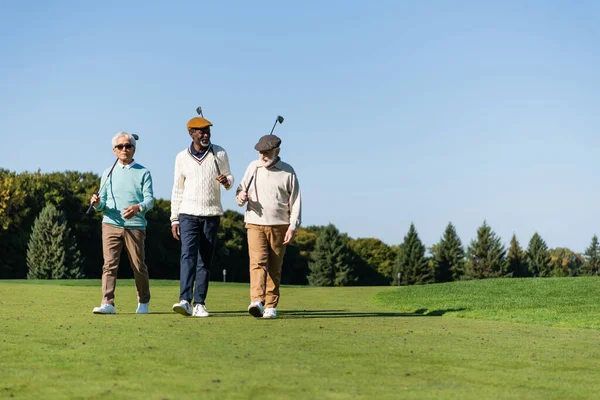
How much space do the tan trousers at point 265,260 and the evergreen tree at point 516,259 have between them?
267ft

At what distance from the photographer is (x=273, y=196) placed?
1028 cm

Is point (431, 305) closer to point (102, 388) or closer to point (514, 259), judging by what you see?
point (102, 388)

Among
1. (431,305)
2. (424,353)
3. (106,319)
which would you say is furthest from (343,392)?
(431,305)

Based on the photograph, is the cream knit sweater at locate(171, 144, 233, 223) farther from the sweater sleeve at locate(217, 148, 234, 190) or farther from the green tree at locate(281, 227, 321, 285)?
the green tree at locate(281, 227, 321, 285)

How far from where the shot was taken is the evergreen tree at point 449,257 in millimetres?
87125

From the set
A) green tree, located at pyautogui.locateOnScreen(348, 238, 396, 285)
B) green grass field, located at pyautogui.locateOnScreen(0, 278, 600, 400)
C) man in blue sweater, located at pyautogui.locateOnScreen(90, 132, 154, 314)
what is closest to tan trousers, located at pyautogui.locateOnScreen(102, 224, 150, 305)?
man in blue sweater, located at pyautogui.locateOnScreen(90, 132, 154, 314)

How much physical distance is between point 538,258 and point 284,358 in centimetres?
8541

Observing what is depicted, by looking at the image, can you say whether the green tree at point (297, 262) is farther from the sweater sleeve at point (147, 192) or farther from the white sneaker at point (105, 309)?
the white sneaker at point (105, 309)

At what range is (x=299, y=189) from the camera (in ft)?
34.1

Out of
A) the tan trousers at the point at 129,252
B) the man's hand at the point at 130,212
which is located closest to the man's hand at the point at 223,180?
the man's hand at the point at 130,212

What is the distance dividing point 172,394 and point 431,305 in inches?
448

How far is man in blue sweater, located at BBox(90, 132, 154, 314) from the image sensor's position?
428 inches

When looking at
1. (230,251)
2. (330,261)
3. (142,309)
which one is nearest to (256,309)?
(142,309)

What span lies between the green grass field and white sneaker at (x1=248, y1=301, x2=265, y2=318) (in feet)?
1.04
